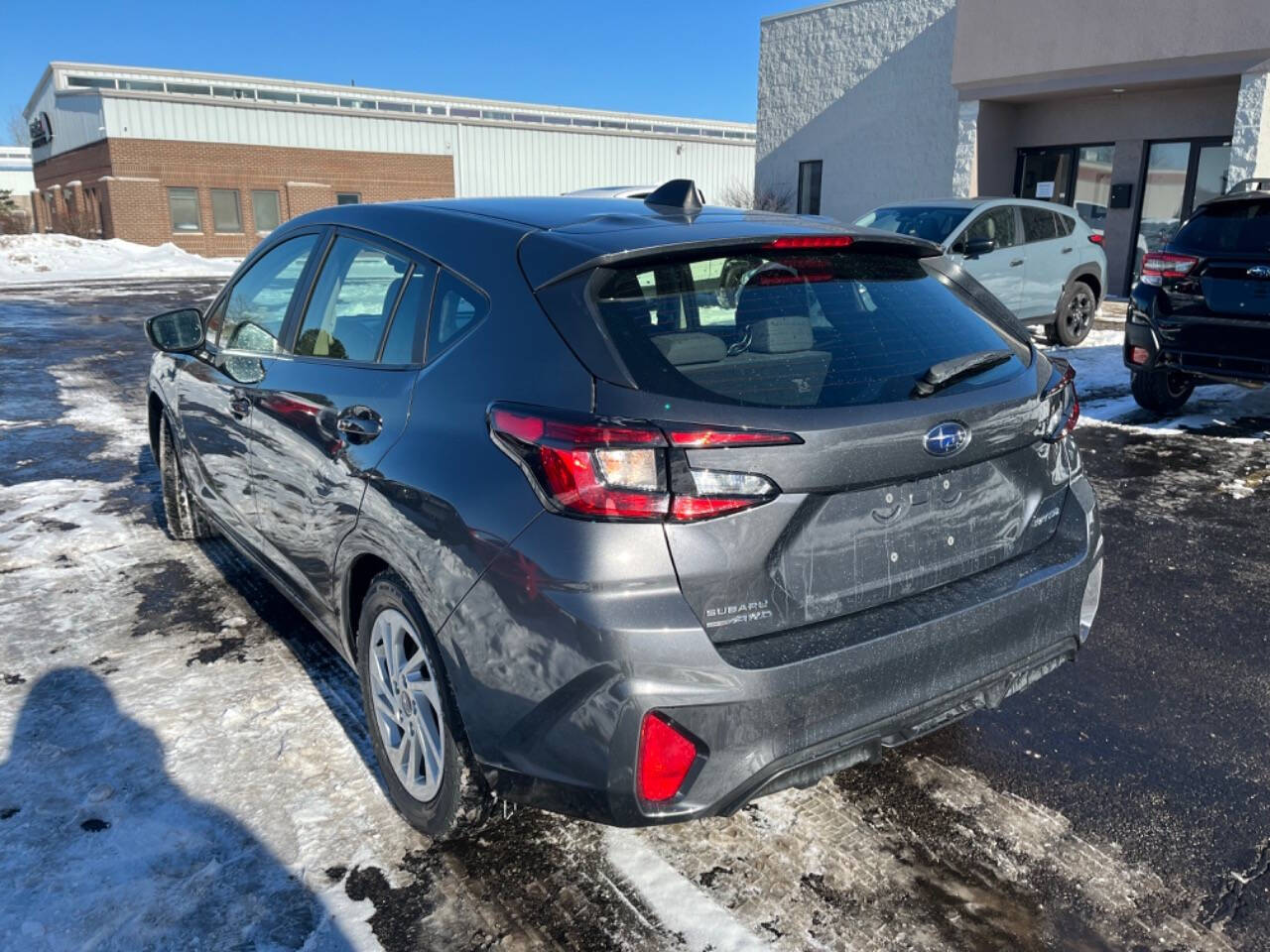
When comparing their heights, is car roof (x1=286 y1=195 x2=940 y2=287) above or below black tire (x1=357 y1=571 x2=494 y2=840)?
above

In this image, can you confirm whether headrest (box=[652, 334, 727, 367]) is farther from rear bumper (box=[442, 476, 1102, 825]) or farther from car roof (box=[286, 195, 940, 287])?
rear bumper (box=[442, 476, 1102, 825])

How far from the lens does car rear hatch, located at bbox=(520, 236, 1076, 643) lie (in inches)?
84.5

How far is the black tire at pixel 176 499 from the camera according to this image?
5.01 meters

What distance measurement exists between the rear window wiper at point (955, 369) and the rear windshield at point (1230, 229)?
16.5ft

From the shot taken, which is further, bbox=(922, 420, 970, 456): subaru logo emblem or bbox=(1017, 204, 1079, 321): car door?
bbox=(1017, 204, 1079, 321): car door

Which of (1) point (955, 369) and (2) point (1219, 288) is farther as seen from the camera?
(2) point (1219, 288)

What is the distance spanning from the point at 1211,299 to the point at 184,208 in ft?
123

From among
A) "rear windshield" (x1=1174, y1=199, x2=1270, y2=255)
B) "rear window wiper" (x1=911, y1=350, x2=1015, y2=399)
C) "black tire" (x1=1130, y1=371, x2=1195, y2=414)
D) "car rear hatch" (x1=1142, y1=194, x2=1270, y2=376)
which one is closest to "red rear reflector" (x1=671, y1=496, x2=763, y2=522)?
"rear window wiper" (x1=911, y1=350, x2=1015, y2=399)

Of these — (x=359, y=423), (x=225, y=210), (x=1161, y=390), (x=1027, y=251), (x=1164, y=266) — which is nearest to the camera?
(x=359, y=423)

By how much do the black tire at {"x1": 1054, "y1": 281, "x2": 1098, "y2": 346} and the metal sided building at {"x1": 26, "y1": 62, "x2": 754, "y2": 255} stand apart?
89.6ft

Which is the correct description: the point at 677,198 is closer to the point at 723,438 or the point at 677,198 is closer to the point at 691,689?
the point at 723,438

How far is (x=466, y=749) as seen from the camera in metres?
2.48

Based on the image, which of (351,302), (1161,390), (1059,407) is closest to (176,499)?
(351,302)

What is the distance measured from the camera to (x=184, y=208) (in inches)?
1441
